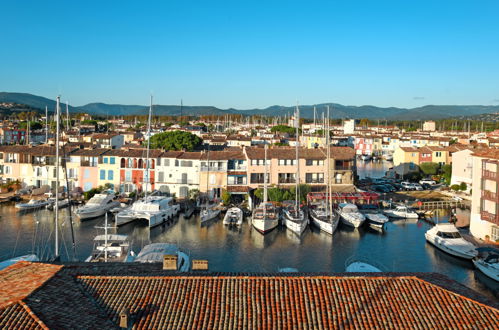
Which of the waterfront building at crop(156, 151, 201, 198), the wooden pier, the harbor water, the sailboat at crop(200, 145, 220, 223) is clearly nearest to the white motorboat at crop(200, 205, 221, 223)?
the sailboat at crop(200, 145, 220, 223)

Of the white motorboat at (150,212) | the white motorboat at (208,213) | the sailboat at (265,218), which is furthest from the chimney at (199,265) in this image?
the white motorboat at (208,213)

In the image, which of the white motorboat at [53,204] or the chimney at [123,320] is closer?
the chimney at [123,320]

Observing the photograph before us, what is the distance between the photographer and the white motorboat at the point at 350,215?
34094 mm

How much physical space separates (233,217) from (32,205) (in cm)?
1666


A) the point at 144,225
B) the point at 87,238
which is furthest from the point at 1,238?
the point at 144,225

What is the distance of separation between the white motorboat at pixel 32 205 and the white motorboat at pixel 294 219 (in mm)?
19615

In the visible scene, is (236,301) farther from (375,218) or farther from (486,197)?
(375,218)

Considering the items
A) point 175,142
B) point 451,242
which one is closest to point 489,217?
point 451,242

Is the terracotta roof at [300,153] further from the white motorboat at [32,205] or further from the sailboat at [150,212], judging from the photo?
the white motorboat at [32,205]

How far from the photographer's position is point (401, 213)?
37.6m

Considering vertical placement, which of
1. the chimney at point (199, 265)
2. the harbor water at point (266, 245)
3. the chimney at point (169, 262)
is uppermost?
the chimney at point (169, 262)

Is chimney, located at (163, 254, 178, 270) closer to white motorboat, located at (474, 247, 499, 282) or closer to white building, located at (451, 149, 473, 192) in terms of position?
white motorboat, located at (474, 247, 499, 282)

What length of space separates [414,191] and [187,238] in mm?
26573

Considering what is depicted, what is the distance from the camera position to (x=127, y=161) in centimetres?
4334
